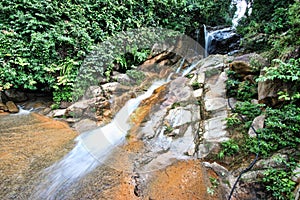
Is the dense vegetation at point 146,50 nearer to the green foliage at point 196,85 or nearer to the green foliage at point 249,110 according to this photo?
the green foliage at point 249,110

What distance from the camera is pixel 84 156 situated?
3326 millimetres

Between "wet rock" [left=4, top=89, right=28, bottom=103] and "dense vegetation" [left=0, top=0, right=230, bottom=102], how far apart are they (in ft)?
0.66

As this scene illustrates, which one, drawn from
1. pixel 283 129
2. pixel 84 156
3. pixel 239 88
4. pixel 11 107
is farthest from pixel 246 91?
pixel 11 107

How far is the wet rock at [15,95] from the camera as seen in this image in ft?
17.7

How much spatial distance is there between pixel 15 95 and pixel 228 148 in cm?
608

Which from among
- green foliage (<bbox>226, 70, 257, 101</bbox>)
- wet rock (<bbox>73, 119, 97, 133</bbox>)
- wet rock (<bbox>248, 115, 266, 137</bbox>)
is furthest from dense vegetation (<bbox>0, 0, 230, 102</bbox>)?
wet rock (<bbox>248, 115, 266, 137</bbox>)

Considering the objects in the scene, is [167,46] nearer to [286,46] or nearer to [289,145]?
[286,46]

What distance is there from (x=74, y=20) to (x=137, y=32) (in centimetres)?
251

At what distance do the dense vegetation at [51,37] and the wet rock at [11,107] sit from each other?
51cm

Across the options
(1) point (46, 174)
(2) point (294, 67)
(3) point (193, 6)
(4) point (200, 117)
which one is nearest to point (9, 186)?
(1) point (46, 174)

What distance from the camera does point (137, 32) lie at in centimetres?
756

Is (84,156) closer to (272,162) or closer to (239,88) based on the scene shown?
(272,162)

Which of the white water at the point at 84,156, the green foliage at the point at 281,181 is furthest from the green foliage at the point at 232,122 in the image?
the white water at the point at 84,156

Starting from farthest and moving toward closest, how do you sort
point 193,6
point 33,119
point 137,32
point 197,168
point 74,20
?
point 193,6 < point 137,32 < point 74,20 < point 33,119 < point 197,168
